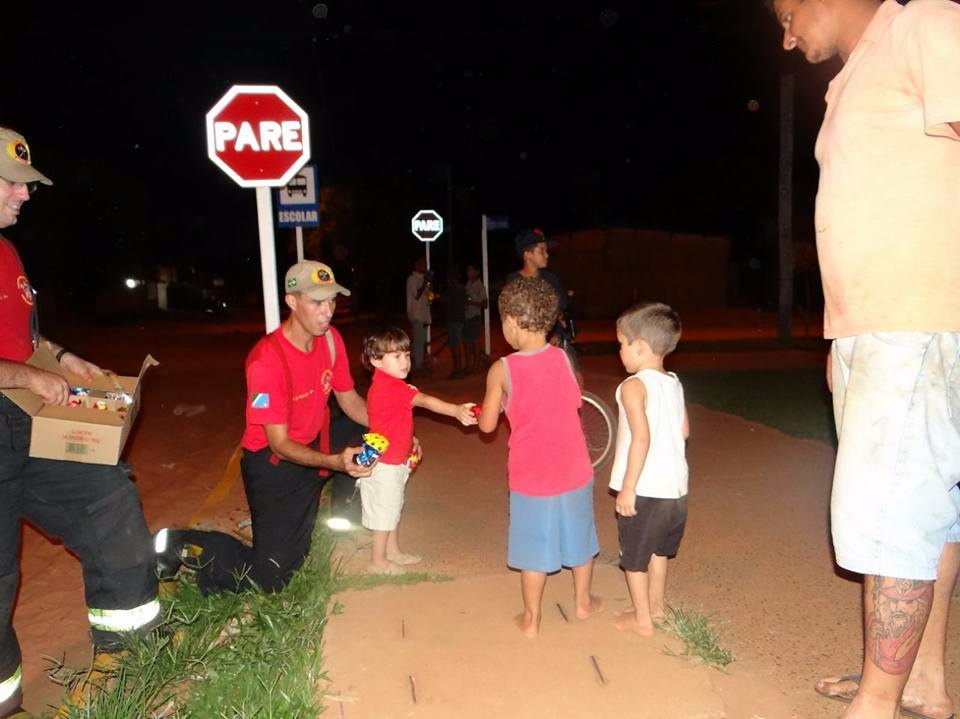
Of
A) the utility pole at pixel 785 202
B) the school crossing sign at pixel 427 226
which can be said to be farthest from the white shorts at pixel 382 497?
the utility pole at pixel 785 202

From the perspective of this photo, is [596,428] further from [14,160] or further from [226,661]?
[14,160]

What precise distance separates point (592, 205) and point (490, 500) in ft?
167

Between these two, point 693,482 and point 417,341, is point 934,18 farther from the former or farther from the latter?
point 417,341

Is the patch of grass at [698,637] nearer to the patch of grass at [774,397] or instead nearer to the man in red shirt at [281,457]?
the man in red shirt at [281,457]

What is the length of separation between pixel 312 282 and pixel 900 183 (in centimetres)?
292

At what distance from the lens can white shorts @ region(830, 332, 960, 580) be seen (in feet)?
8.75

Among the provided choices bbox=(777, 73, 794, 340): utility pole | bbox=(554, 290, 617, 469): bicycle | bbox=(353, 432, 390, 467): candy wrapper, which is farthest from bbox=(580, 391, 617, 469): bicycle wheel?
bbox=(777, 73, 794, 340): utility pole

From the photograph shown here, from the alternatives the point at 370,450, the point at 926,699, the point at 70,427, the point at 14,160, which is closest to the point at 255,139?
the point at 14,160

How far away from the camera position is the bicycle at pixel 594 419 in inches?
273

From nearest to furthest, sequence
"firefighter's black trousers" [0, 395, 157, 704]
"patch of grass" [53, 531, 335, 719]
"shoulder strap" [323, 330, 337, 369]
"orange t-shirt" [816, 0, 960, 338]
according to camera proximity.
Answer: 1. "orange t-shirt" [816, 0, 960, 338]
2. "patch of grass" [53, 531, 335, 719]
3. "firefighter's black trousers" [0, 395, 157, 704]
4. "shoulder strap" [323, 330, 337, 369]

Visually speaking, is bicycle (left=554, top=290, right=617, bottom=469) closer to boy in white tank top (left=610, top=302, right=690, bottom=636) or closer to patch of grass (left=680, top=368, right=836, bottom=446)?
patch of grass (left=680, top=368, right=836, bottom=446)

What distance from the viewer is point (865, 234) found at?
8.90ft

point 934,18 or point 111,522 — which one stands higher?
point 934,18

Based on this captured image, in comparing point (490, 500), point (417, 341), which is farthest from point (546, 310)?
point (417, 341)
